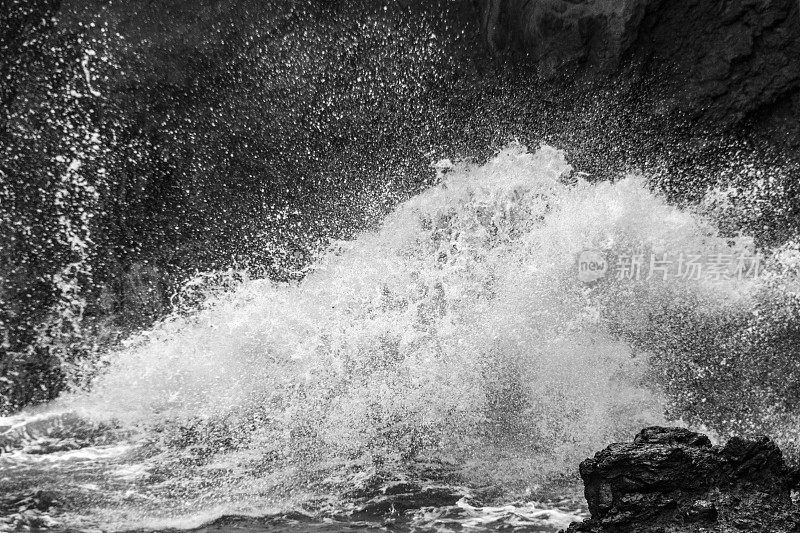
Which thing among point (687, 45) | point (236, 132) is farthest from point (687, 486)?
point (236, 132)

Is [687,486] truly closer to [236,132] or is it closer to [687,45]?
[687,45]

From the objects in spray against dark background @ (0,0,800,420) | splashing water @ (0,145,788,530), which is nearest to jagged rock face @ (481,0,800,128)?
spray against dark background @ (0,0,800,420)

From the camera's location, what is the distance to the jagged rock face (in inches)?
190

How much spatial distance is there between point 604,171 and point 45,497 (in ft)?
15.3

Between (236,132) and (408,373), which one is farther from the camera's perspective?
(236,132)

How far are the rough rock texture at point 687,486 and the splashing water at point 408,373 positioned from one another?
0.95 m

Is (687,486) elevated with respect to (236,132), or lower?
lower

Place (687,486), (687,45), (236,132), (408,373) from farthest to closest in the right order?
(236,132)
(687,45)
(408,373)
(687,486)

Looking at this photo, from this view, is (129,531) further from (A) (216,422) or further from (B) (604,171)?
(B) (604,171)

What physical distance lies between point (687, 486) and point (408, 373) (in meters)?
2.28

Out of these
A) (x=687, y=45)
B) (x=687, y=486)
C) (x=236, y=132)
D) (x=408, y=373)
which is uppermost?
(x=236, y=132)

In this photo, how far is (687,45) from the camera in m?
5.08

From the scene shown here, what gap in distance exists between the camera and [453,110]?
5984 mm

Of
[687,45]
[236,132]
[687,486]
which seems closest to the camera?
[687,486]
